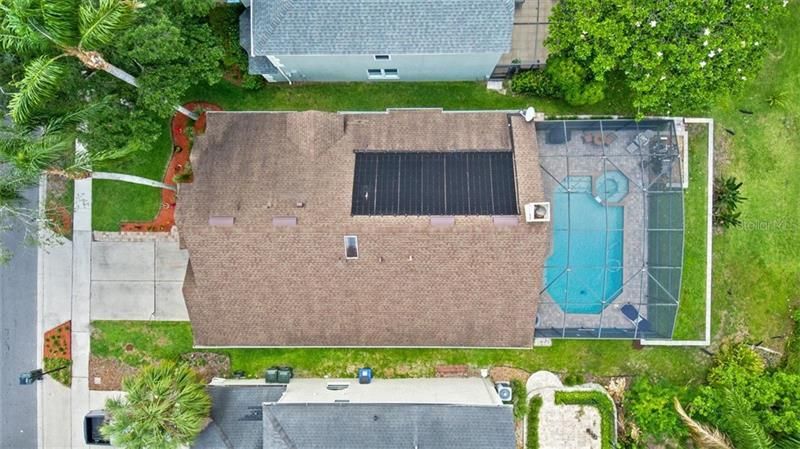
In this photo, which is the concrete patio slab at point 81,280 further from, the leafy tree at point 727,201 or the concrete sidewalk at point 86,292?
the leafy tree at point 727,201

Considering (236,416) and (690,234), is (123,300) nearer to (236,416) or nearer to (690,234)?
(236,416)

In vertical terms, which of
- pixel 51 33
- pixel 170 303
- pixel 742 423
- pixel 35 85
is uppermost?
pixel 51 33

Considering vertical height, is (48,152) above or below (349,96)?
below

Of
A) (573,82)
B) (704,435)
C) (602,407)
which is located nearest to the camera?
(704,435)

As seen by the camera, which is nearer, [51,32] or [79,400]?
[51,32]

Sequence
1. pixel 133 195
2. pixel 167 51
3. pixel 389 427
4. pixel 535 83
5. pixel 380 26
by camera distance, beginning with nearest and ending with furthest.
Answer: pixel 167 51 < pixel 380 26 < pixel 389 427 < pixel 535 83 < pixel 133 195

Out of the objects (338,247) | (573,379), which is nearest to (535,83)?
(338,247)

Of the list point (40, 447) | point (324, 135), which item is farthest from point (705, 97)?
point (40, 447)
